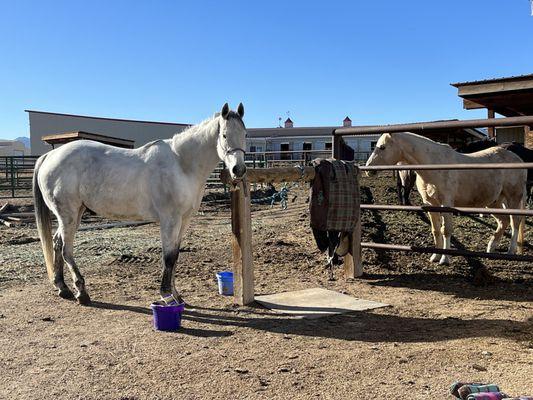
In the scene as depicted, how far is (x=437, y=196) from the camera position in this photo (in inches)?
239

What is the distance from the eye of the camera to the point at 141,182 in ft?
14.5

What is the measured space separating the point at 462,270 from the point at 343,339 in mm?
2774

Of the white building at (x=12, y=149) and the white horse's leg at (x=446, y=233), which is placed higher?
the white building at (x=12, y=149)

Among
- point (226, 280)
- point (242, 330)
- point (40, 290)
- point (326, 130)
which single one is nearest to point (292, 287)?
point (226, 280)

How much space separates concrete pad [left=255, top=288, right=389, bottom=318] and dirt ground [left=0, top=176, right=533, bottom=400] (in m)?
0.18

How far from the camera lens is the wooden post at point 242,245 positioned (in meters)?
4.52

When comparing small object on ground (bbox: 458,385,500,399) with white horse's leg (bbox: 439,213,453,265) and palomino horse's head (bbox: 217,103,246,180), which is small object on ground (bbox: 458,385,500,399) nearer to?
palomino horse's head (bbox: 217,103,246,180)

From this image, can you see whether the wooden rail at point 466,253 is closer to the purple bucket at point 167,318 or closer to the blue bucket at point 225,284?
the blue bucket at point 225,284

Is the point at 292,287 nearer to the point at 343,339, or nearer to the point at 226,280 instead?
the point at 226,280

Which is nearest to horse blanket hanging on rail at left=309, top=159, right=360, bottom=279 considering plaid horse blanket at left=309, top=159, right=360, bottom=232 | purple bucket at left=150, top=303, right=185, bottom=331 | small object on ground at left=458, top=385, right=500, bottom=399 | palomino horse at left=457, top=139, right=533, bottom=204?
plaid horse blanket at left=309, top=159, right=360, bottom=232

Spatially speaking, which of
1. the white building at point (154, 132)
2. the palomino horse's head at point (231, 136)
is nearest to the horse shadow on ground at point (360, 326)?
the palomino horse's head at point (231, 136)

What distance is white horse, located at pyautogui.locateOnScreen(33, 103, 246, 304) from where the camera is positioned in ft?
14.1

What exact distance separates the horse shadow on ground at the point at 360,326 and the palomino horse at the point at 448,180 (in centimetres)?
221

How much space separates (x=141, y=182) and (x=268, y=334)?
1823 mm
